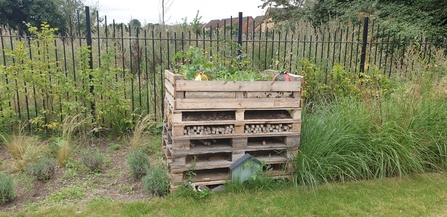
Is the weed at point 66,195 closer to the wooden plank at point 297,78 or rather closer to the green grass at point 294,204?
the green grass at point 294,204

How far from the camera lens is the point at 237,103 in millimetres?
3184

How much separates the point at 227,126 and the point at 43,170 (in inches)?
74.9

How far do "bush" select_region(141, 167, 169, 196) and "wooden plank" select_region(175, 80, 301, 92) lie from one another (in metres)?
0.85

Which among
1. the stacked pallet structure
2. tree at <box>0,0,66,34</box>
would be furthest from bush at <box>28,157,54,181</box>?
tree at <box>0,0,66,34</box>

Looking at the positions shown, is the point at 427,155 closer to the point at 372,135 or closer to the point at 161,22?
the point at 372,135

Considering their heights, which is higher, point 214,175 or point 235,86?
point 235,86

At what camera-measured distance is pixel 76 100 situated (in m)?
4.91

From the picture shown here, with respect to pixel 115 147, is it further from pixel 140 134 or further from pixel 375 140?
pixel 375 140

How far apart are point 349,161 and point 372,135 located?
1.35 feet

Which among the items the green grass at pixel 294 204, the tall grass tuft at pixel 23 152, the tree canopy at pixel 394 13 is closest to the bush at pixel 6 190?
the green grass at pixel 294 204

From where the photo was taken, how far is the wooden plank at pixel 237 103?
3.06 metres

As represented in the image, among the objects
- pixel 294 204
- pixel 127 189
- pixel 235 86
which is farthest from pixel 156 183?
pixel 294 204

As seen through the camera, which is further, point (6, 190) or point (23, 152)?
point (23, 152)

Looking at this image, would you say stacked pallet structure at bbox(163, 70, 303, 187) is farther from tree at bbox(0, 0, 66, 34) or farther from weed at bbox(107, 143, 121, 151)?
tree at bbox(0, 0, 66, 34)
